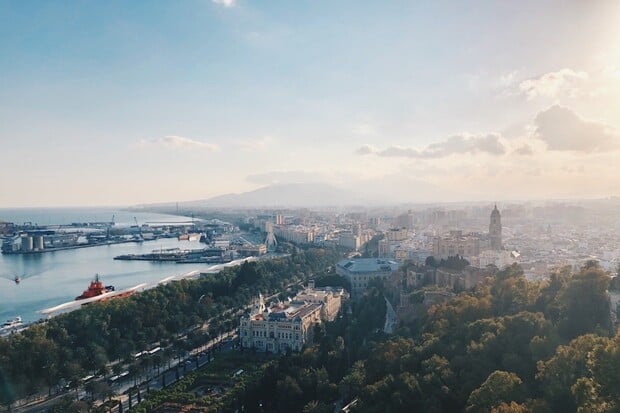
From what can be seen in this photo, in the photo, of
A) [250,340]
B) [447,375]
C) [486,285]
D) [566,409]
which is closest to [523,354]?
[447,375]

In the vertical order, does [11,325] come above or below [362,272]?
below

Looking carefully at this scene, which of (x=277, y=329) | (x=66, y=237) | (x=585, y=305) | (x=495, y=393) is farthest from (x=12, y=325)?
(x=66, y=237)

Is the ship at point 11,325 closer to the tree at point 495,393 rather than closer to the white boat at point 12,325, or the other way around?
the white boat at point 12,325

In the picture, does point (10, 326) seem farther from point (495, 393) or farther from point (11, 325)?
point (495, 393)

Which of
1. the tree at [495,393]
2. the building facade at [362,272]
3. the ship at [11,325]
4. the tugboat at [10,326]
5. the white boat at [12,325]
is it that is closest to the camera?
the tree at [495,393]

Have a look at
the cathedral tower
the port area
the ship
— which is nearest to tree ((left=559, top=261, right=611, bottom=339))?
the cathedral tower

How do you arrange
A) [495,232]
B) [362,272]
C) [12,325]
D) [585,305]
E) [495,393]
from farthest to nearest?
[495,232]
[362,272]
[12,325]
[585,305]
[495,393]

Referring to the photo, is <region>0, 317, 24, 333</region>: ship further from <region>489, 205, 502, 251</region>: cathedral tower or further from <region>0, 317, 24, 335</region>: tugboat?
<region>489, 205, 502, 251</region>: cathedral tower

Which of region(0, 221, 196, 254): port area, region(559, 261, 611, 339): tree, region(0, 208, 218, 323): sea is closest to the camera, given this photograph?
region(559, 261, 611, 339): tree

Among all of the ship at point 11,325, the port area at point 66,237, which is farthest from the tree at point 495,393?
the port area at point 66,237

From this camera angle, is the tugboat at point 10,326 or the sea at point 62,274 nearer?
the tugboat at point 10,326

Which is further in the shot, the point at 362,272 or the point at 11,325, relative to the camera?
the point at 362,272

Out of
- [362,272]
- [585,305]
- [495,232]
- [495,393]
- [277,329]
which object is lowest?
[277,329]
